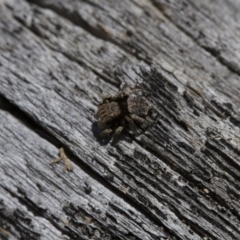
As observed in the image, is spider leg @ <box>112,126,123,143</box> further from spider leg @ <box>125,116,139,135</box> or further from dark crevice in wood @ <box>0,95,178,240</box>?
dark crevice in wood @ <box>0,95,178,240</box>

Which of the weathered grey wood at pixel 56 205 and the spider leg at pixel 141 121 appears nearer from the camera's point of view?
the weathered grey wood at pixel 56 205

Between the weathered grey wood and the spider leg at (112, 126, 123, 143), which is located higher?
the spider leg at (112, 126, 123, 143)

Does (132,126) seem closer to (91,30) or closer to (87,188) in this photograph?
(87,188)

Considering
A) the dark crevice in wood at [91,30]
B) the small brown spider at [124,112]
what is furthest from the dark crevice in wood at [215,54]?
the small brown spider at [124,112]

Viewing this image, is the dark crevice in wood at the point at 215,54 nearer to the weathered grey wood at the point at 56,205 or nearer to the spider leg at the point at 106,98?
the spider leg at the point at 106,98

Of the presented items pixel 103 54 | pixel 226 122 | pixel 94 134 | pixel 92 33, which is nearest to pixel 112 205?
pixel 94 134

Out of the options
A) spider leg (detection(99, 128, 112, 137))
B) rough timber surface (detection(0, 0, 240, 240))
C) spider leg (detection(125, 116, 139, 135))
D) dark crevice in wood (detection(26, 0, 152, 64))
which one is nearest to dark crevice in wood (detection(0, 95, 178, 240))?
rough timber surface (detection(0, 0, 240, 240))
